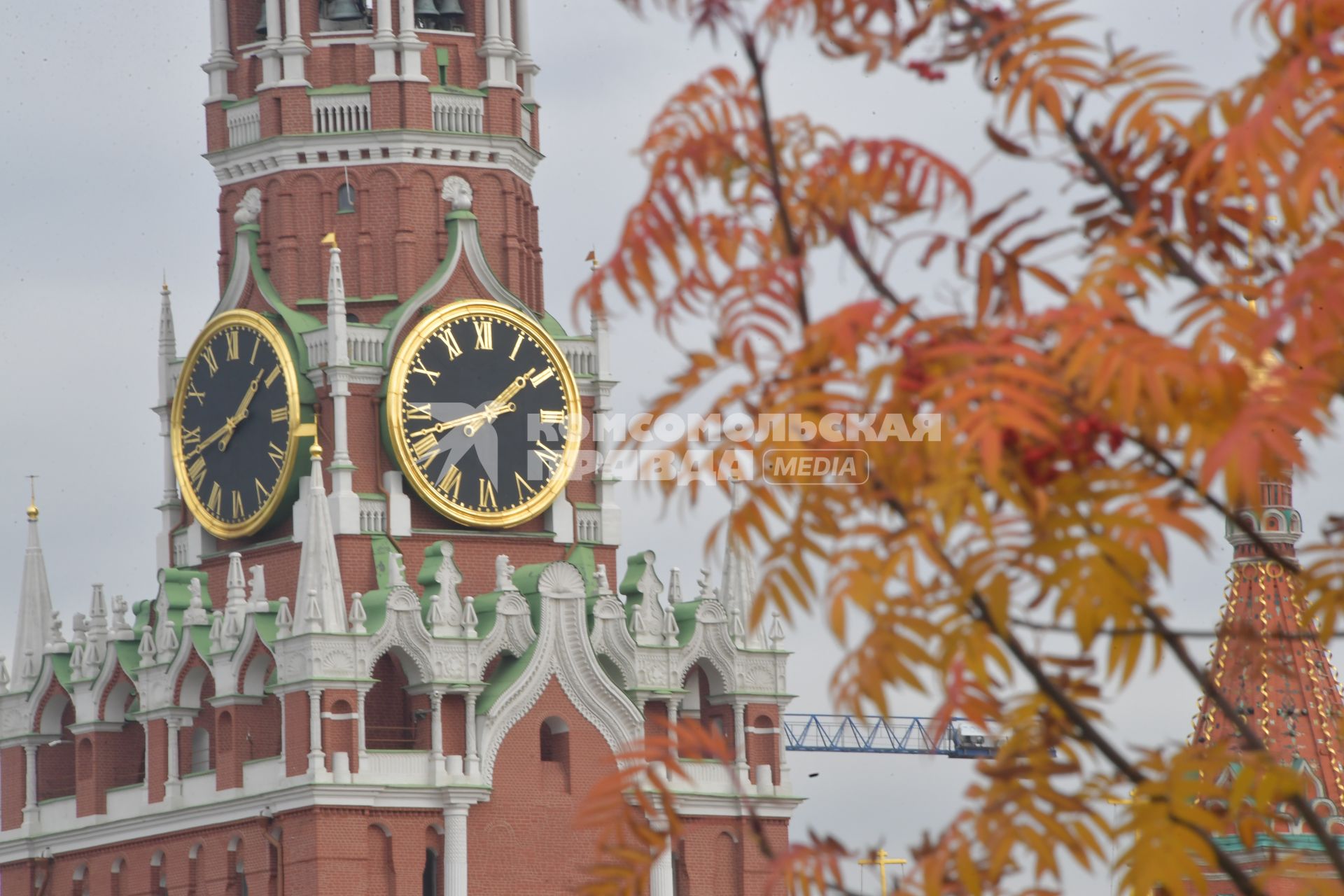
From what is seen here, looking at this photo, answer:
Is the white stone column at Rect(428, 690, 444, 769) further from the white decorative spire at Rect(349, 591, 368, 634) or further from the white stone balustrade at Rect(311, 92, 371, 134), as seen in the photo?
the white stone balustrade at Rect(311, 92, 371, 134)

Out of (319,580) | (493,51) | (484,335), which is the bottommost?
(319,580)

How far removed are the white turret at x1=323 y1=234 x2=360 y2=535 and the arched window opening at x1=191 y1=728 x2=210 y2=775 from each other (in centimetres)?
448

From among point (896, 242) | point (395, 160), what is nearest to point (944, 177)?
point (896, 242)

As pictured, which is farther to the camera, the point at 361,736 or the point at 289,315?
the point at 289,315

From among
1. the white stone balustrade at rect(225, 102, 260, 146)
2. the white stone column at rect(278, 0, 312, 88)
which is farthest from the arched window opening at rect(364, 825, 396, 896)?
the white stone column at rect(278, 0, 312, 88)

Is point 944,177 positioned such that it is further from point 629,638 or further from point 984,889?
point 629,638

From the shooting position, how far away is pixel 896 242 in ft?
25.2

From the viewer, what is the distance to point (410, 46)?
50562mm

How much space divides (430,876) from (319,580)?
17.7ft

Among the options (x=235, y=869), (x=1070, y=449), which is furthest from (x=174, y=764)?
(x=1070, y=449)

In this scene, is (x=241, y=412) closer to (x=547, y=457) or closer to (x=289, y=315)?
(x=289, y=315)

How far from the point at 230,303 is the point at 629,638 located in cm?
937

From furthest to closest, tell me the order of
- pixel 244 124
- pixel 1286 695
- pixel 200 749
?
pixel 244 124, pixel 200 749, pixel 1286 695

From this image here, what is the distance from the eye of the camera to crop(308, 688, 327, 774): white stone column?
46.2m
